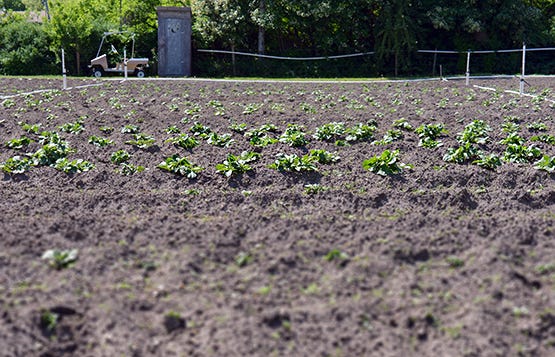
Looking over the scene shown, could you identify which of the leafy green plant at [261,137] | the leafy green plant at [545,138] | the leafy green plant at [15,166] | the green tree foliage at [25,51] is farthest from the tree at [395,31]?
the leafy green plant at [15,166]

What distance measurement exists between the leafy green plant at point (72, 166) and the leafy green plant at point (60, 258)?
4.01 m

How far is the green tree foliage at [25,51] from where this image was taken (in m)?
31.9

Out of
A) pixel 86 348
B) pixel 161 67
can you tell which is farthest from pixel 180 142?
pixel 161 67

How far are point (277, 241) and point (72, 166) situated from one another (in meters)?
4.46

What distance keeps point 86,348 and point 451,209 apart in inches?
188

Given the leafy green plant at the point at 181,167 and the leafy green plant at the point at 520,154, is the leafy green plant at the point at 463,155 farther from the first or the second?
the leafy green plant at the point at 181,167

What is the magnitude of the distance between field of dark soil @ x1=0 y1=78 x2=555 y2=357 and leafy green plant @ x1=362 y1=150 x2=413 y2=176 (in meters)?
0.04

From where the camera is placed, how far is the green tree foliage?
31891mm

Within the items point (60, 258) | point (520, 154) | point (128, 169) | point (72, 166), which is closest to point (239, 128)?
point (128, 169)

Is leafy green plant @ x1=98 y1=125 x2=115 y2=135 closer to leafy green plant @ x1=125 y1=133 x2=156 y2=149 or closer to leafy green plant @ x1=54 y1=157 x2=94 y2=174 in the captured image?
leafy green plant @ x1=125 y1=133 x2=156 y2=149

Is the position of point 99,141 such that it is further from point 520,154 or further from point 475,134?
point 520,154

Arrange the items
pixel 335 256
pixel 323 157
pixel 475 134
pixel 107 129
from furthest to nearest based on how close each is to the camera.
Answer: pixel 107 129, pixel 475 134, pixel 323 157, pixel 335 256

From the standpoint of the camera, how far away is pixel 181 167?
32.3ft

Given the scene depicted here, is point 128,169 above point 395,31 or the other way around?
the other way around
